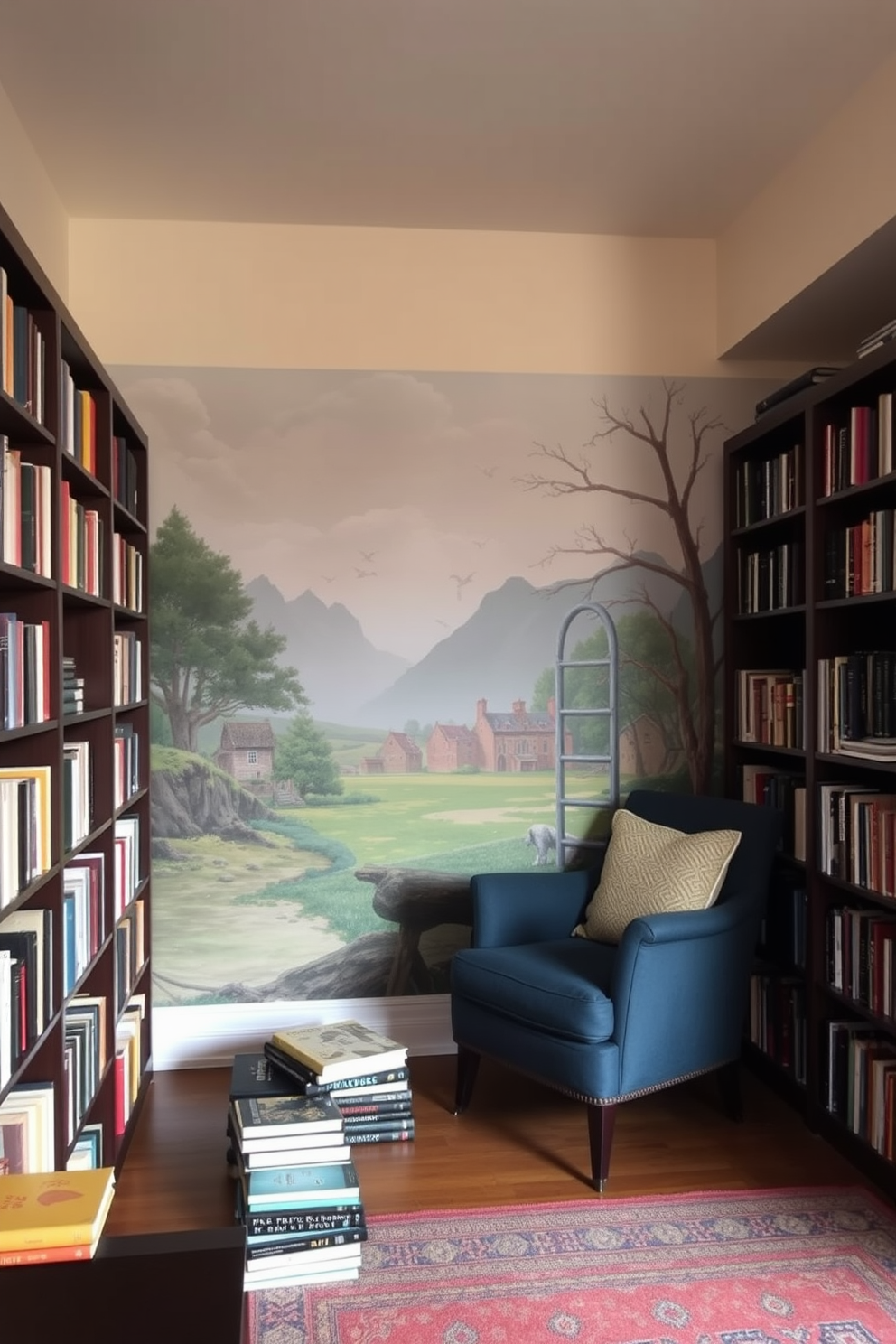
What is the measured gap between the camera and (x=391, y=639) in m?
3.87

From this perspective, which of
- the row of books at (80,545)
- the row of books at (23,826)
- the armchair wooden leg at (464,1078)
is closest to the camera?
the row of books at (23,826)

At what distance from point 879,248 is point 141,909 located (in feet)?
10.1

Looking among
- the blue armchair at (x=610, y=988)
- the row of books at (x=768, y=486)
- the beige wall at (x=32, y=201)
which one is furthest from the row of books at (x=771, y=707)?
the beige wall at (x=32, y=201)

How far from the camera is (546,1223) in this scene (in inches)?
104

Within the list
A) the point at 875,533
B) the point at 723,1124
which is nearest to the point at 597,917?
the point at 723,1124

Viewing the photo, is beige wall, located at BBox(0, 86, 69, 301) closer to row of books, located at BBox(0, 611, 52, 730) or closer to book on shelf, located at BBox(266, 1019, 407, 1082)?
row of books, located at BBox(0, 611, 52, 730)

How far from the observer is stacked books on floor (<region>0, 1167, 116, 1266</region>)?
153cm

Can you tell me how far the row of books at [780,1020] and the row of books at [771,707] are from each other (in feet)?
2.61

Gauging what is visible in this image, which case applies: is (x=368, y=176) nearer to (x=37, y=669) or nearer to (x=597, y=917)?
(x=37, y=669)

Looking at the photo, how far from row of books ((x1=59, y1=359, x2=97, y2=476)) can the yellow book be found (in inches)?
58.2

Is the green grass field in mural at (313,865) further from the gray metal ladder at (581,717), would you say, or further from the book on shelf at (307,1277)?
the book on shelf at (307,1277)

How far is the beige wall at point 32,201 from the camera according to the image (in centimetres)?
296

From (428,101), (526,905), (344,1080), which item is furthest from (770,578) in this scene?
(344,1080)

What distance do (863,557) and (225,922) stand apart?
8.14 feet
